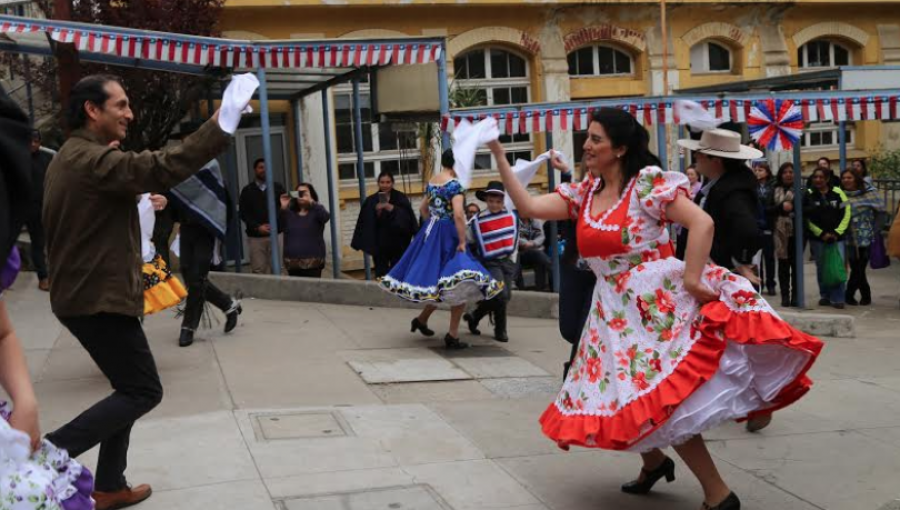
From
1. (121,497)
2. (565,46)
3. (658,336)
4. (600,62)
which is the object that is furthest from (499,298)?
(600,62)

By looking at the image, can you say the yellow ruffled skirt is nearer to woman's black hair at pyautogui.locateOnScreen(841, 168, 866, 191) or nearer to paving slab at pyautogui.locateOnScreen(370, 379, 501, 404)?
paving slab at pyautogui.locateOnScreen(370, 379, 501, 404)

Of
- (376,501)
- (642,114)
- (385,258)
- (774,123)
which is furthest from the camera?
(385,258)

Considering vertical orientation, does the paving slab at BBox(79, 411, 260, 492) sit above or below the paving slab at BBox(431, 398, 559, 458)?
above

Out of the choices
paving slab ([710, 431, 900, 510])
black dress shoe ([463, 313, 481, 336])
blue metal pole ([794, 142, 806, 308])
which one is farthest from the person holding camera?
paving slab ([710, 431, 900, 510])

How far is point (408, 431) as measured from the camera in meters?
6.08

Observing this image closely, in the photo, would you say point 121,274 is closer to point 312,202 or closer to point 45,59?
point 312,202

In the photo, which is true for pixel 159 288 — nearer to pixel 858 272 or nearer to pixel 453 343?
pixel 453 343

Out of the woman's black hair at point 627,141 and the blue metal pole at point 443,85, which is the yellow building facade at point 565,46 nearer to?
the blue metal pole at point 443,85

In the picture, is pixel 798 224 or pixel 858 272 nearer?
pixel 798 224

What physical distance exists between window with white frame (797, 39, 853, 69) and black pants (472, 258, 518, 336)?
14987mm

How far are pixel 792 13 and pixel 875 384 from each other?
15303mm

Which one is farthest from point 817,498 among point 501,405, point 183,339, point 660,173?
point 183,339

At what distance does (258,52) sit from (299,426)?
5.82 meters

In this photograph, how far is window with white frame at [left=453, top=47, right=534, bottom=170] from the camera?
1919 cm
